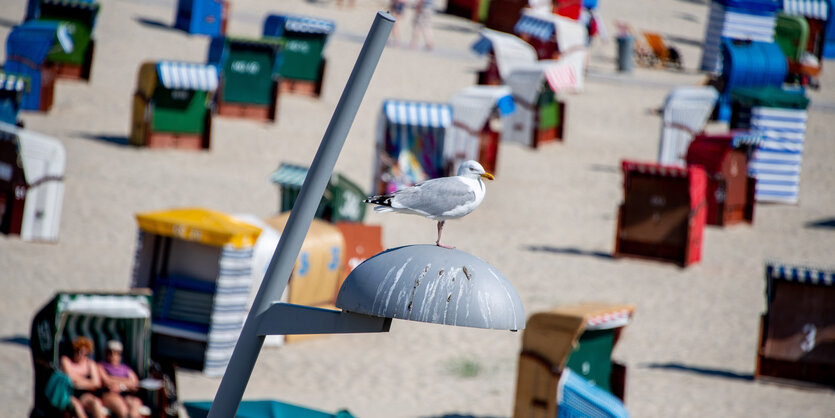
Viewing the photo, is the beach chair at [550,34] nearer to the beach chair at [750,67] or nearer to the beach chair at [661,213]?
the beach chair at [750,67]

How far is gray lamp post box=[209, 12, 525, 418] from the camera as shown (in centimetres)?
390

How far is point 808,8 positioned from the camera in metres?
33.4

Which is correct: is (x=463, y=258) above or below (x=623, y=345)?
above

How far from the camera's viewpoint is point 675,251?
1648 cm

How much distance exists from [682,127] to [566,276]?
8.18 metres

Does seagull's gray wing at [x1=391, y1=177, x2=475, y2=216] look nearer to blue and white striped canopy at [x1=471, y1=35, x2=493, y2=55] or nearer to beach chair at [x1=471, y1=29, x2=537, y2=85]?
beach chair at [x1=471, y1=29, x2=537, y2=85]

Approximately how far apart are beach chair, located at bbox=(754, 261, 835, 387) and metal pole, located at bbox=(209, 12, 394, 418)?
29.3ft

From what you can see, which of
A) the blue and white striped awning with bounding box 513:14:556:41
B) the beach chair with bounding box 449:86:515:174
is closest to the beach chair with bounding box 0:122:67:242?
the beach chair with bounding box 449:86:515:174

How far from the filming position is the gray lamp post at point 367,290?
3.90 m

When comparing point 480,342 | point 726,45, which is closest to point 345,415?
point 480,342

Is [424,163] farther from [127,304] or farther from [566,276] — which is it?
[127,304]

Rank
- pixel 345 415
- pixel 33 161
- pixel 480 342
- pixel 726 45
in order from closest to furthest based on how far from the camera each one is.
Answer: pixel 345 415 < pixel 480 342 < pixel 33 161 < pixel 726 45

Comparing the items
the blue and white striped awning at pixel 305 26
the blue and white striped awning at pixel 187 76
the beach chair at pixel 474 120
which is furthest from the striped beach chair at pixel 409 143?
the blue and white striped awning at pixel 305 26

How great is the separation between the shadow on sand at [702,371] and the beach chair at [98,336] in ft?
18.7
